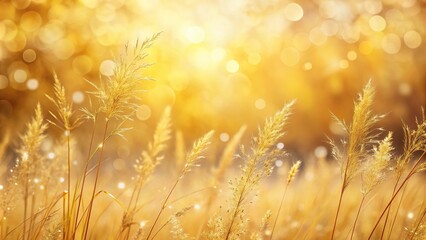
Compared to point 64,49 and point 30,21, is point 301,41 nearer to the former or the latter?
point 64,49

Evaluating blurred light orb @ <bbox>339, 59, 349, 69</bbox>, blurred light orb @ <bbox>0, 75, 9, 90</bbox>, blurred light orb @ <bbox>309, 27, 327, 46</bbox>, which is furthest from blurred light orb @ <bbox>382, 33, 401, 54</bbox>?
blurred light orb @ <bbox>0, 75, 9, 90</bbox>

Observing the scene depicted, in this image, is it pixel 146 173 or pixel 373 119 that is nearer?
pixel 373 119

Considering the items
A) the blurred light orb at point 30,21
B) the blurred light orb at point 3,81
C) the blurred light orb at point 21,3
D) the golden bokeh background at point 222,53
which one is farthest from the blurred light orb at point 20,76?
the blurred light orb at point 21,3

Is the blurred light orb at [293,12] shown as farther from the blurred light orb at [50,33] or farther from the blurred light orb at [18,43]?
the blurred light orb at [18,43]

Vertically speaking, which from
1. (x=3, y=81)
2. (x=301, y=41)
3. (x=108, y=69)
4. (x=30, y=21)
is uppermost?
(x=301, y=41)

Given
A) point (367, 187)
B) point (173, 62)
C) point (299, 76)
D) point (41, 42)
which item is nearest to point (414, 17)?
point (299, 76)

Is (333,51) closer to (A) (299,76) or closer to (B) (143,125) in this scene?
(A) (299,76)

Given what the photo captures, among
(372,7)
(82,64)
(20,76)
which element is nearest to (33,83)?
(20,76)
